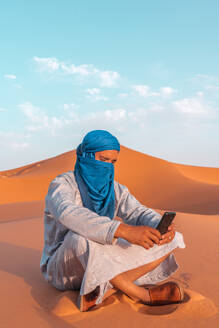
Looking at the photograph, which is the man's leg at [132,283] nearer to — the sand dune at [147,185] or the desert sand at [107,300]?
the desert sand at [107,300]

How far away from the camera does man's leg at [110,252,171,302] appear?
2.92 m

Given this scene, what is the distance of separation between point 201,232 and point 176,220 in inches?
50.3

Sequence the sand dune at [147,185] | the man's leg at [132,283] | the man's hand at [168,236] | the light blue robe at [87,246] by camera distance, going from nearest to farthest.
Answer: the light blue robe at [87,246], the man's leg at [132,283], the man's hand at [168,236], the sand dune at [147,185]

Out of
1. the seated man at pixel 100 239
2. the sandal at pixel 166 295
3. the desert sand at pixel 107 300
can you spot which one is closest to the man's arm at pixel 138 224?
the seated man at pixel 100 239

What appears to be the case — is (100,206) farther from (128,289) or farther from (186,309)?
(186,309)

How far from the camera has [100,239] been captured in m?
2.81

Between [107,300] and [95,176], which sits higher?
[95,176]

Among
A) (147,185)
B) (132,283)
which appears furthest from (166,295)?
(147,185)

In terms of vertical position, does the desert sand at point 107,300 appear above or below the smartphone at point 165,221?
below

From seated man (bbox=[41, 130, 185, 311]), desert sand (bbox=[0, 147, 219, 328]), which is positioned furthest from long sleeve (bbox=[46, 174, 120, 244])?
desert sand (bbox=[0, 147, 219, 328])

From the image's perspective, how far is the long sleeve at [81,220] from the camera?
2.81 metres

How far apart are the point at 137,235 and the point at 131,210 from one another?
799mm

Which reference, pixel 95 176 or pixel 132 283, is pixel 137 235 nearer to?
pixel 132 283

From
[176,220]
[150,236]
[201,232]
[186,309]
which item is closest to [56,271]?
[150,236]
